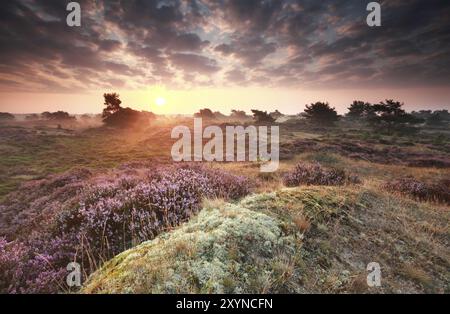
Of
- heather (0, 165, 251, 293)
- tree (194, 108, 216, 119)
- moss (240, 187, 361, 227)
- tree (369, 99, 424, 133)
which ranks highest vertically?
tree (194, 108, 216, 119)

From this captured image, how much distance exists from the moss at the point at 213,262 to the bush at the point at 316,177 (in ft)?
19.5

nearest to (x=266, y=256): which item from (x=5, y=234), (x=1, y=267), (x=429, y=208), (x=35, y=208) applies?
(x=1, y=267)

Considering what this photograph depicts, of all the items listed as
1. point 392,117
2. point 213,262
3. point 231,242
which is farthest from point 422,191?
point 392,117

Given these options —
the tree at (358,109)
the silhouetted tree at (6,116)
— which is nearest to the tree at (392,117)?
the tree at (358,109)

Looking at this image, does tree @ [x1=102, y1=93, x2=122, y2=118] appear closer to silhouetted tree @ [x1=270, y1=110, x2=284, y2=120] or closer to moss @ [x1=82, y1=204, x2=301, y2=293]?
silhouetted tree @ [x1=270, y1=110, x2=284, y2=120]

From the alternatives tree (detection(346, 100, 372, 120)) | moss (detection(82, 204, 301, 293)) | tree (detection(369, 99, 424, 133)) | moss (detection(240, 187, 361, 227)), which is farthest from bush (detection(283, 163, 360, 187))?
tree (detection(346, 100, 372, 120))

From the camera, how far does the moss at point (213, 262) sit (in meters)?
3.50

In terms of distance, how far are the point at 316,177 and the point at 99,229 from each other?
8130 mm

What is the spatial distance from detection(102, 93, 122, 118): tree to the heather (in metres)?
70.3

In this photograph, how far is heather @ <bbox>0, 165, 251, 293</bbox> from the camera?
5180 mm

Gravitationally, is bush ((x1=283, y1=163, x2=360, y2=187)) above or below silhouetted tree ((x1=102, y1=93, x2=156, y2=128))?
below

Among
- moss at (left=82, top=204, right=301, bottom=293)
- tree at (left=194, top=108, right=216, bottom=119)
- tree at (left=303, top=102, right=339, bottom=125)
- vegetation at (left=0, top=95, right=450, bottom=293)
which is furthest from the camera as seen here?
tree at (left=194, top=108, right=216, bottom=119)

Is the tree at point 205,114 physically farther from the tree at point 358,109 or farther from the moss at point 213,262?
the moss at point 213,262
